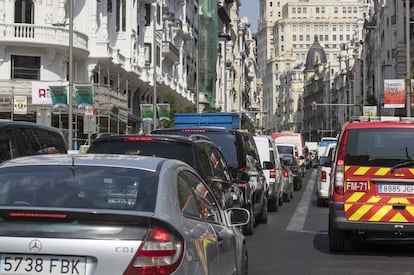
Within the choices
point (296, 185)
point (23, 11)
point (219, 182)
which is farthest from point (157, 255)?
point (23, 11)

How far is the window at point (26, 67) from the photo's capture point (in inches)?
1463

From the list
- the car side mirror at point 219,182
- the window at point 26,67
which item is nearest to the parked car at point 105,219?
the car side mirror at point 219,182

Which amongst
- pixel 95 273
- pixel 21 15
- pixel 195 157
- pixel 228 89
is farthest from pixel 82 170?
pixel 228 89

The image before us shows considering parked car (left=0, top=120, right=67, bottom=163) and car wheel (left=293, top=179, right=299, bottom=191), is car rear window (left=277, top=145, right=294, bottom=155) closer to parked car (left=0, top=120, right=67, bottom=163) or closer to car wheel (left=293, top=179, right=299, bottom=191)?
car wheel (left=293, top=179, right=299, bottom=191)

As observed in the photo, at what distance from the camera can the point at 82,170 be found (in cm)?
548

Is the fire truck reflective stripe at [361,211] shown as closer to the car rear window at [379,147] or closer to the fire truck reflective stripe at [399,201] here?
the fire truck reflective stripe at [399,201]

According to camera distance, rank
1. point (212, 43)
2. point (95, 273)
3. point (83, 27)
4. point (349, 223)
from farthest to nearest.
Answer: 1. point (212, 43)
2. point (83, 27)
3. point (349, 223)
4. point (95, 273)

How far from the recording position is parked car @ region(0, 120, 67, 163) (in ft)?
34.2

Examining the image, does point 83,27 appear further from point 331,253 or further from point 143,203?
point 143,203

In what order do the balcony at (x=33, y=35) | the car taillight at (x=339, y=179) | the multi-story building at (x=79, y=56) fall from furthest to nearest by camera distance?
1. the balcony at (x=33, y=35)
2. the multi-story building at (x=79, y=56)
3. the car taillight at (x=339, y=179)

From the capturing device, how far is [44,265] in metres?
4.59

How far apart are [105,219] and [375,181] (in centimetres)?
722

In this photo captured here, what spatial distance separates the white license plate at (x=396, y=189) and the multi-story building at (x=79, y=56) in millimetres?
18821

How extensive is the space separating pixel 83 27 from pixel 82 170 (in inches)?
1411
